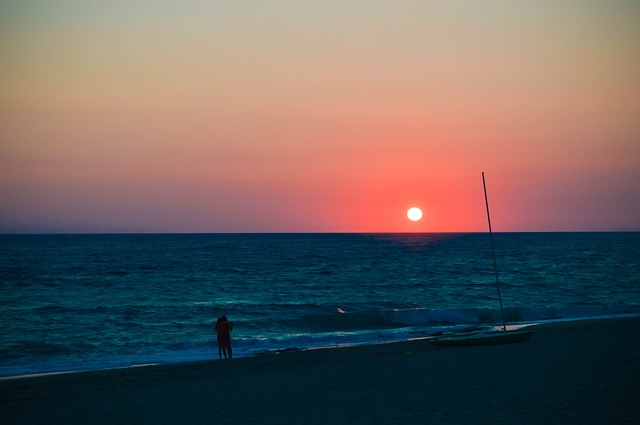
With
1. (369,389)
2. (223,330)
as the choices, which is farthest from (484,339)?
(223,330)

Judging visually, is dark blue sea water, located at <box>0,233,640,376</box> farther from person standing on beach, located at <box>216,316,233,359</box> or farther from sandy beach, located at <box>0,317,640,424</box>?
sandy beach, located at <box>0,317,640,424</box>

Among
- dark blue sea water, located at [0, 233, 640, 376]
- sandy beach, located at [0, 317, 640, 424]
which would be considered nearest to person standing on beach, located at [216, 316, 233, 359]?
sandy beach, located at [0, 317, 640, 424]

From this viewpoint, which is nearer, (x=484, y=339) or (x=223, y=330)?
(x=484, y=339)

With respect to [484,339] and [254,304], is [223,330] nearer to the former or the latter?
[484,339]

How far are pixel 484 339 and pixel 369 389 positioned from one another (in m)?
8.10

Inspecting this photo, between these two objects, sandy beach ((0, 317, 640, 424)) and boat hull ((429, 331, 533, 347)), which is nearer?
sandy beach ((0, 317, 640, 424))

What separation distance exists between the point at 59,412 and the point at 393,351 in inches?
482

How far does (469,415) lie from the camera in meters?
11.8

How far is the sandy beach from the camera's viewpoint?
1212 cm

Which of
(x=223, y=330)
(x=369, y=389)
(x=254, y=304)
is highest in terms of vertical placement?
(x=223, y=330)

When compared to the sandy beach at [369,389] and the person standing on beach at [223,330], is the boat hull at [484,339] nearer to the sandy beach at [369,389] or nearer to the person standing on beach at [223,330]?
the sandy beach at [369,389]

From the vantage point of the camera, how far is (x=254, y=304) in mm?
45656

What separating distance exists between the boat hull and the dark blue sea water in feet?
21.2

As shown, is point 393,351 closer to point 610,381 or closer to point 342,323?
point 610,381
